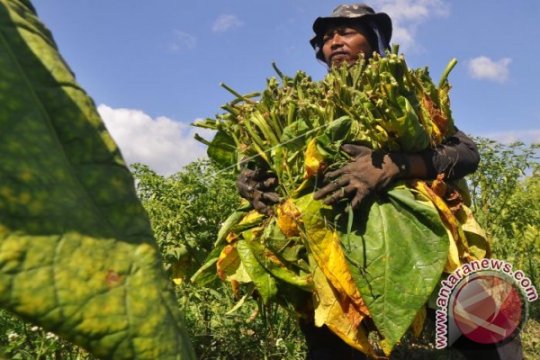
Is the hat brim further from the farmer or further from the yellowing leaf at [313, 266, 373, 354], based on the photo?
the yellowing leaf at [313, 266, 373, 354]

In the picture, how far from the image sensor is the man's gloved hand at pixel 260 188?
74.2 inches

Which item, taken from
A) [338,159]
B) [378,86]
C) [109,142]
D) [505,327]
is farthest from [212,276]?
[109,142]

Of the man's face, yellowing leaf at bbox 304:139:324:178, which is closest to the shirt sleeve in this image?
yellowing leaf at bbox 304:139:324:178

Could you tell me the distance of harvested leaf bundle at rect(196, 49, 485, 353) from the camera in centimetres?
164

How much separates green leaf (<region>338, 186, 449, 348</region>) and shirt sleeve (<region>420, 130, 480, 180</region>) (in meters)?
0.20

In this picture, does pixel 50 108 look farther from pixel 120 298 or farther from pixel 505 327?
pixel 505 327

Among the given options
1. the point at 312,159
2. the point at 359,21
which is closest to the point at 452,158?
the point at 312,159

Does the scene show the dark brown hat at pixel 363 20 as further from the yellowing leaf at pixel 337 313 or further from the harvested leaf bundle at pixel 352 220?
the yellowing leaf at pixel 337 313

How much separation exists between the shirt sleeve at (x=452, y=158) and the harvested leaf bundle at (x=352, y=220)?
0.06m

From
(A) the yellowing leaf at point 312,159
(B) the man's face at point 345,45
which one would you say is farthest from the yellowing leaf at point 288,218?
(B) the man's face at point 345,45

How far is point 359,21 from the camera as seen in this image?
A: 2.53 meters

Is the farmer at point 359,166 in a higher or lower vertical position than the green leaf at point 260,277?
higher

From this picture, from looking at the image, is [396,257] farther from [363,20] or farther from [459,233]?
[363,20]

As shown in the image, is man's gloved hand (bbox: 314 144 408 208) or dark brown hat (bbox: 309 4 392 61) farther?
dark brown hat (bbox: 309 4 392 61)
